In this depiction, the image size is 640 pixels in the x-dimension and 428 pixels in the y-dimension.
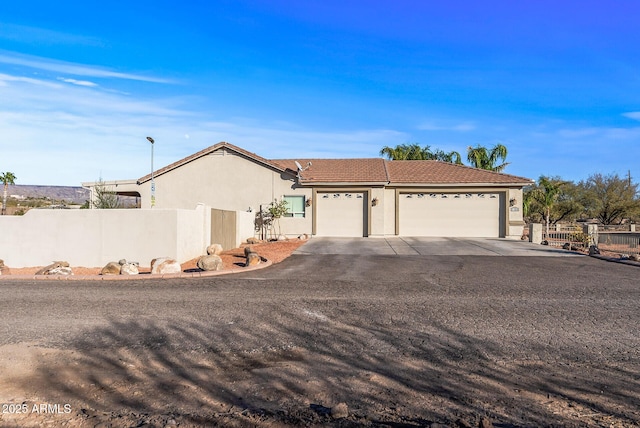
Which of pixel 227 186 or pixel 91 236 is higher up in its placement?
pixel 227 186

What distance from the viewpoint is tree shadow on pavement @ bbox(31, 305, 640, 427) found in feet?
12.2

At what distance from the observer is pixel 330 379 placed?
4.46m

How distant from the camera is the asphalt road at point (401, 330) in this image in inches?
160

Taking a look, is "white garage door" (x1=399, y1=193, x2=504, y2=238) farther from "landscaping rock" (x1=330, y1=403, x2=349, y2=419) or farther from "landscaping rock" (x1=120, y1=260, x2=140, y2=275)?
"landscaping rock" (x1=330, y1=403, x2=349, y2=419)

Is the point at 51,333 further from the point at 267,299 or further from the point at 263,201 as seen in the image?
the point at 263,201

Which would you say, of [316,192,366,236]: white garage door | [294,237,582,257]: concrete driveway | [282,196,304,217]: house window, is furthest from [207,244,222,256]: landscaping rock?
[316,192,366,236]: white garage door

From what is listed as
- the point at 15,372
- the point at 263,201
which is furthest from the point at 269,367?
the point at 263,201

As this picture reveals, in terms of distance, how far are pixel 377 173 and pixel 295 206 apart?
5394mm

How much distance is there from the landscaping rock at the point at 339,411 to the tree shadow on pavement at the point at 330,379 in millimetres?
46

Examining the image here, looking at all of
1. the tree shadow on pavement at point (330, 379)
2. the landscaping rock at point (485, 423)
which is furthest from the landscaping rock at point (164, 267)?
the landscaping rock at point (485, 423)

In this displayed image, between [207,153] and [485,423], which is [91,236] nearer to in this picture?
[207,153]

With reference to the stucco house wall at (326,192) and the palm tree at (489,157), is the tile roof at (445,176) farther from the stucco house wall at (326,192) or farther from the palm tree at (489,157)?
the palm tree at (489,157)

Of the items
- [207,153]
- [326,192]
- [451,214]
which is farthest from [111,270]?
[451,214]

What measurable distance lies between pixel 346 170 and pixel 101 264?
17.0 metres
